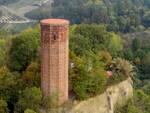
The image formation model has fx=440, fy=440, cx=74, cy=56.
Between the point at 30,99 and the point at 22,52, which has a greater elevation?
the point at 22,52

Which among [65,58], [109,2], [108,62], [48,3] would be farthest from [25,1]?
[65,58]

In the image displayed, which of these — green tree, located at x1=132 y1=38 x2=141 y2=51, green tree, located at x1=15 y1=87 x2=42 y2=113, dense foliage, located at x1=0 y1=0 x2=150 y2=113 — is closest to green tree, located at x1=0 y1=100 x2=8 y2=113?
dense foliage, located at x1=0 y1=0 x2=150 y2=113

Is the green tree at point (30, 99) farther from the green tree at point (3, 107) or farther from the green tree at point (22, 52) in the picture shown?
the green tree at point (22, 52)

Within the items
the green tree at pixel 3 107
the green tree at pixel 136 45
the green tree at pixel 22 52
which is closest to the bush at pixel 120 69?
the green tree at pixel 22 52

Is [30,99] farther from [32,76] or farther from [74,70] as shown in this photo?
[74,70]

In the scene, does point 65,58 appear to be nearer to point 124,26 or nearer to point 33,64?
point 33,64

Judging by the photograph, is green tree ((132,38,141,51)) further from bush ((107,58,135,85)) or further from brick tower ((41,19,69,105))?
brick tower ((41,19,69,105))

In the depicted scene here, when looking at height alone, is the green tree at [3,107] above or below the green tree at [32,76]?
below

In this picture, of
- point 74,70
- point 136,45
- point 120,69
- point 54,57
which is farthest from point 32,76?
point 136,45
